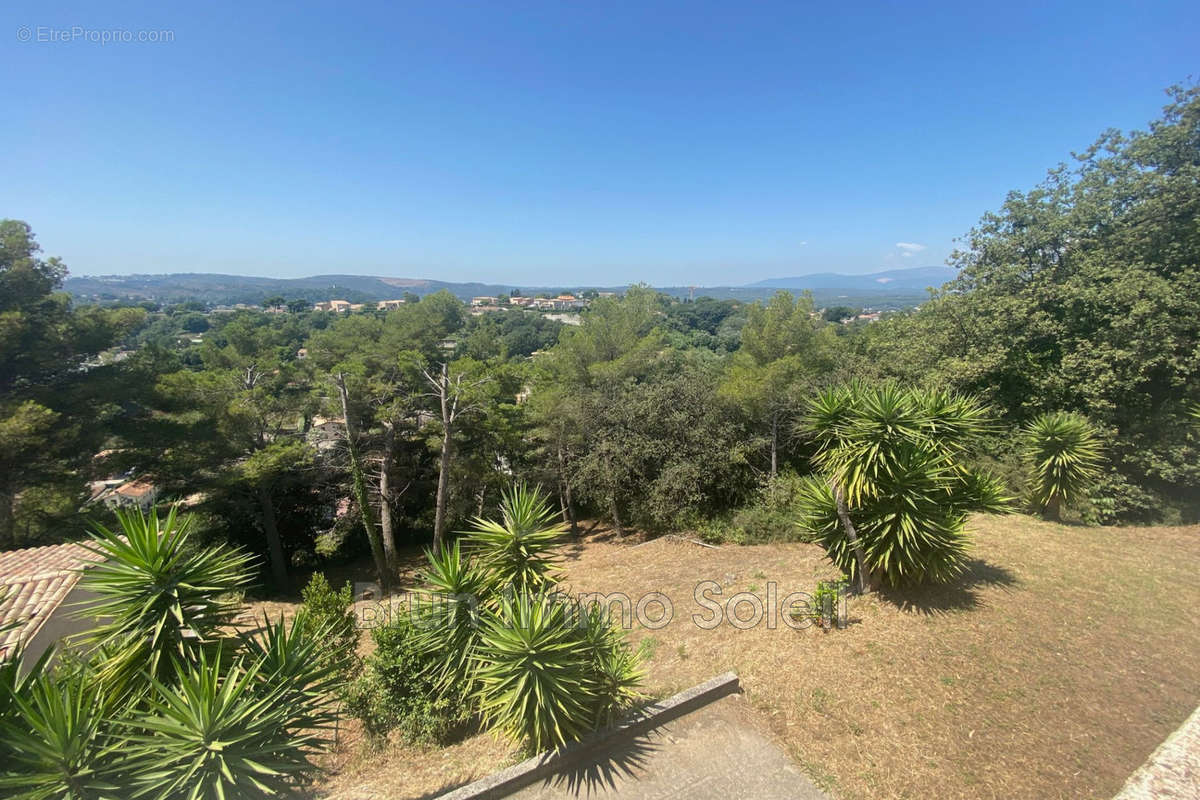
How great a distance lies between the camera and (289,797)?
434 cm

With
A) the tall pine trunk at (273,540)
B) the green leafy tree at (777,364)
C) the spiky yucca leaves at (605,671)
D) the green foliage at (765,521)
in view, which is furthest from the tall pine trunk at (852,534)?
the tall pine trunk at (273,540)

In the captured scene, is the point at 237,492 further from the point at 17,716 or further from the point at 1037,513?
the point at 1037,513

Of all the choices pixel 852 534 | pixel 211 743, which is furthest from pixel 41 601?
pixel 852 534

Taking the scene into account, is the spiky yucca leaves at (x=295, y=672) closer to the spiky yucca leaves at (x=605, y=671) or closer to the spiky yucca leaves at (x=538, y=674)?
the spiky yucca leaves at (x=538, y=674)

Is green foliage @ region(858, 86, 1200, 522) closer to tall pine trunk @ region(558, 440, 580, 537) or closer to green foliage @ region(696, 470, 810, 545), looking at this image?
green foliage @ region(696, 470, 810, 545)

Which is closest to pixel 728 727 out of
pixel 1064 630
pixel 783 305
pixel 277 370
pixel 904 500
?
pixel 904 500

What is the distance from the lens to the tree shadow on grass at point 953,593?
6.48m

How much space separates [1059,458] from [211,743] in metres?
13.6

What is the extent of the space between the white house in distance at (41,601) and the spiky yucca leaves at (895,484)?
9.30m

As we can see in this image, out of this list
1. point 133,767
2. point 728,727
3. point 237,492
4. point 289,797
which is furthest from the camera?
point 237,492

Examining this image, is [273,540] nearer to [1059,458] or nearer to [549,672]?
[549,672]

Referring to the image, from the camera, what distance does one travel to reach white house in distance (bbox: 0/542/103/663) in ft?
19.0

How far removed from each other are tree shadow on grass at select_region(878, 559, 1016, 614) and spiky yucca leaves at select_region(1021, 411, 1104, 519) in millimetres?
3888

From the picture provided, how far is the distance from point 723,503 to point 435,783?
10942 millimetres
